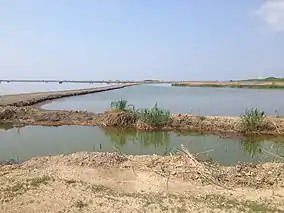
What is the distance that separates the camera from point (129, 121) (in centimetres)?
1691

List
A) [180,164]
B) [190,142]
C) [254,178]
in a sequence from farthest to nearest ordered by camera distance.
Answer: [190,142]
[180,164]
[254,178]

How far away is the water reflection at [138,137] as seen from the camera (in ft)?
44.8

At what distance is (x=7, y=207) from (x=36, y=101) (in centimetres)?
2428

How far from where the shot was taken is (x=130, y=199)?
6355 millimetres

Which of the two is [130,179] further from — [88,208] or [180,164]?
[88,208]

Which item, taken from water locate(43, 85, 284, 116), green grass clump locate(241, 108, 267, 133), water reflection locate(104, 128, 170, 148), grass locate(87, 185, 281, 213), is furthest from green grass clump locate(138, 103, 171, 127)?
grass locate(87, 185, 281, 213)

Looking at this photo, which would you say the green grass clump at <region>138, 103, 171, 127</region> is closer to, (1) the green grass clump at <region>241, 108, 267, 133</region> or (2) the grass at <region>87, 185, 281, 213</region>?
(1) the green grass clump at <region>241, 108, 267, 133</region>

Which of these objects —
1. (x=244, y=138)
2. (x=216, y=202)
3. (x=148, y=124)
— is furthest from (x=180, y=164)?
(x=148, y=124)

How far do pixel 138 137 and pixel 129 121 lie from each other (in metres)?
2.26

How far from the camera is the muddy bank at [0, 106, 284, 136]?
15.4 metres

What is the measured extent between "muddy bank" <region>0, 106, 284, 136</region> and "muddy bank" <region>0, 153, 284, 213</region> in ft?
23.2

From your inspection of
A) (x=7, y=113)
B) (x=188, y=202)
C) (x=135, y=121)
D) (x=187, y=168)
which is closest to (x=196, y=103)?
(x=135, y=121)

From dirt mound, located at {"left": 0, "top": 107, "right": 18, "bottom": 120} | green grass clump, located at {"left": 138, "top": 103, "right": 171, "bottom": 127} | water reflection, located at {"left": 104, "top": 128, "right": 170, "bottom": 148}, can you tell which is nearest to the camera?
water reflection, located at {"left": 104, "top": 128, "right": 170, "bottom": 148}

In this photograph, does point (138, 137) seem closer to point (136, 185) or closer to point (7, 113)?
point (136, 185)
